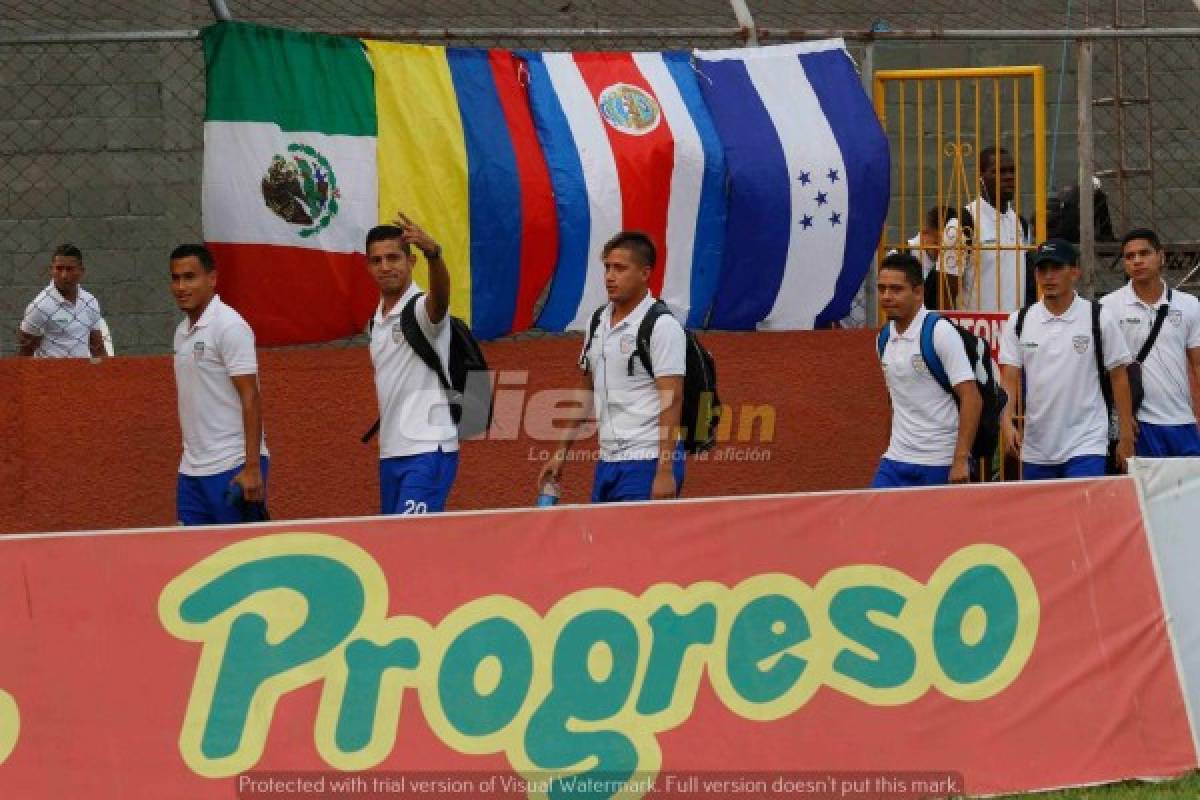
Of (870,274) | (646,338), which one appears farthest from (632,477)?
(870,274)

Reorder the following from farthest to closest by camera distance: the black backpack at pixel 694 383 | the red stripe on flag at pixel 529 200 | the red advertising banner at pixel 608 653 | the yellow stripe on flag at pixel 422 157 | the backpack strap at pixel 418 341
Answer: the red stripe on flag at pixel 529 200
the yellow stripe on flag at pixel 422 157
the backpack strap at pixel 418 341
the black backpack at pixel 694 383
the red advertising banner at pixel 608 653

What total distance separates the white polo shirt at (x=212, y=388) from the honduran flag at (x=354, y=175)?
0.78 meters

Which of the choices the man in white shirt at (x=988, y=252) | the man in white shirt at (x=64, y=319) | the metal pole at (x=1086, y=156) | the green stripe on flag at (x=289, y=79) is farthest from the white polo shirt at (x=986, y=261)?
the man in white shirt at (x=64, y=319)

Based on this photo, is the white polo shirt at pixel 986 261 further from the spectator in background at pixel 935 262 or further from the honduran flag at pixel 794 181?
the honduran flag at pixel 794 181

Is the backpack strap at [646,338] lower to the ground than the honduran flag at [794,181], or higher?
lower

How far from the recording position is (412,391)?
27.3ft

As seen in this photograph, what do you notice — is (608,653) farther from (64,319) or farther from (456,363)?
(64,319)

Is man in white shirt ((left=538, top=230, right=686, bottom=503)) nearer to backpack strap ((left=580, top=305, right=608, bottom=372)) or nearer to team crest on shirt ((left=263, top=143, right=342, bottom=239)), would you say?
backpack strap ((left=580, top=305, right=608, bottom=372))

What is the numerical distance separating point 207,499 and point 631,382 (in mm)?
1922

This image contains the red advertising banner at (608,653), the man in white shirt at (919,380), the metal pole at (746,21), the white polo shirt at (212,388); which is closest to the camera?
the red advertising banner at (608,653)

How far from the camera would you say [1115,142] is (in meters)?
13.4

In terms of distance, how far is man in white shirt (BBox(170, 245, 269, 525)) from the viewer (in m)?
8.34

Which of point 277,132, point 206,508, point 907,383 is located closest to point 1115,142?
point 907,383

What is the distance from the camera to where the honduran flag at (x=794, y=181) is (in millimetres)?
10055
